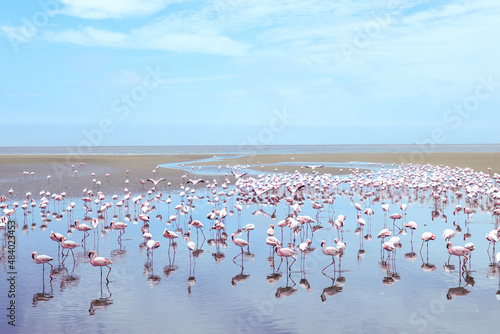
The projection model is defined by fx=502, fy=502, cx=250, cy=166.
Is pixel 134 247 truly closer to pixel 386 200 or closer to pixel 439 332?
pixel 439 332

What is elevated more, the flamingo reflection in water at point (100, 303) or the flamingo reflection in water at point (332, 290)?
the flamingo reflection in water at point (332, 290)

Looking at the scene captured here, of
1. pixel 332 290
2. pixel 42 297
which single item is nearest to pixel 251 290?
pixel 332 290

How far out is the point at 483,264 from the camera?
11.1m

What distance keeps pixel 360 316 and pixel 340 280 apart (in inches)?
75.3

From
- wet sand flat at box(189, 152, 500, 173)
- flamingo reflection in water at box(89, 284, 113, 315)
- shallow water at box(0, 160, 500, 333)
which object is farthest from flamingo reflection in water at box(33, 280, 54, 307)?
wet sand flat at box(189, 152, 500, 173)

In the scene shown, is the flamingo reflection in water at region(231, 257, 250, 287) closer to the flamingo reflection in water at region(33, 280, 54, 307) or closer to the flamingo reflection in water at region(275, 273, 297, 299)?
the flamingo reflection in water at region(275, 273, 297, 299)

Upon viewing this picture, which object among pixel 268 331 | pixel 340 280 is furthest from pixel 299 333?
pixel 340 280

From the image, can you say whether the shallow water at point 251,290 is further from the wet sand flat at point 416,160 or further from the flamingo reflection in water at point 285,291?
the wet sand flat at point 416,160

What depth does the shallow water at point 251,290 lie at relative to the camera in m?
7.99

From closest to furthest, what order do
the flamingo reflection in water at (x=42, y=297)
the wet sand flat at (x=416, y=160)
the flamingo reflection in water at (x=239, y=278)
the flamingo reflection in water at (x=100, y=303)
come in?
the flamingo reflection in water at (x=100, y=303) → the flamingo reflection in water at (x=42, y=297) → the flamingo reflection in water at (x=239, y=278) → the wet sand flat at (x=416, y=160)

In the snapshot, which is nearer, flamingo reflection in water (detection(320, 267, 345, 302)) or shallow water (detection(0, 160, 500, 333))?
shallow water (detection(0, 160, 500, 333))

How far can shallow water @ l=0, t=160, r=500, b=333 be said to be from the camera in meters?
7.99

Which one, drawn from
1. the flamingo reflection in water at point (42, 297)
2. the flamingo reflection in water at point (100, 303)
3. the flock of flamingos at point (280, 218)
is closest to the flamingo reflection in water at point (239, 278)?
the flock of flamingos at point (280, 218)

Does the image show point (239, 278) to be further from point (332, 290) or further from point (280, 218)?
point (280, 218)
